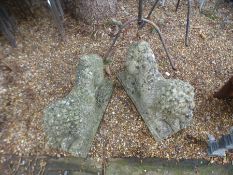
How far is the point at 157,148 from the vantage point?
2.19 metres

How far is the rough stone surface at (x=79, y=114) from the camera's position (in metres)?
2.04

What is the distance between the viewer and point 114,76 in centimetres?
253

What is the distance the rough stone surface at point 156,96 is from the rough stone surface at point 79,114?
1.00 ft

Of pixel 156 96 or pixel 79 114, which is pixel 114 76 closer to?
pixel 156 96

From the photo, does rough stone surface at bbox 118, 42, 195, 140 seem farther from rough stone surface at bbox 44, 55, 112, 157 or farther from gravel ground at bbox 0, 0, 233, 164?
rough stone surface at bbox 44, 55, 112, 157

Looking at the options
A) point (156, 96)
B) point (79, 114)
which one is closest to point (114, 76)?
point (156, 96)

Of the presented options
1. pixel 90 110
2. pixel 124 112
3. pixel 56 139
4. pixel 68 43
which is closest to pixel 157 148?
pixel 124 112

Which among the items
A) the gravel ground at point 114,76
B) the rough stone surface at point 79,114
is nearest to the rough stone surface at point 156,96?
the gravel ground at point 114,76

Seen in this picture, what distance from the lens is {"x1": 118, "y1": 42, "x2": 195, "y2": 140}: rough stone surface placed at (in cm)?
208

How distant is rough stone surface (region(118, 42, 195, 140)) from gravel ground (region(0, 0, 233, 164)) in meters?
0.10

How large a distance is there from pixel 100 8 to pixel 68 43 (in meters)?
0.46

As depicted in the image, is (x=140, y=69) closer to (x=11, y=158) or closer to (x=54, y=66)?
(x=54, y=66)

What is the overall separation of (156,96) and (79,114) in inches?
23.3

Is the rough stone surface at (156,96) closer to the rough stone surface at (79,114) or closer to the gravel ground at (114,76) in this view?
the gravel ground at (114,76)
